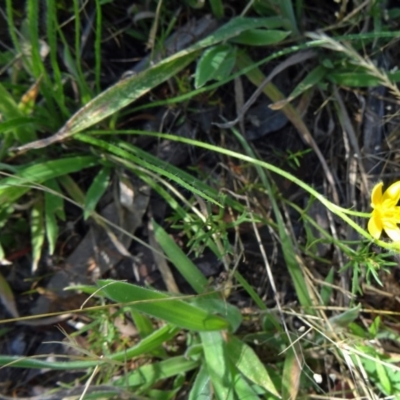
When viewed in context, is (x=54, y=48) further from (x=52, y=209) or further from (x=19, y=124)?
(x=52, y=209)

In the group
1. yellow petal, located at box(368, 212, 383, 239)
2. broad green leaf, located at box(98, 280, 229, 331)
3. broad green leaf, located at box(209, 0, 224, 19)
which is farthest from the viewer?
broad green leaf, located at box(209, 0, 224, 19)

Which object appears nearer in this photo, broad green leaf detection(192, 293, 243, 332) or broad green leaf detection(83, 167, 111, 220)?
broad green leaf detection(192, 293, 243, 332)

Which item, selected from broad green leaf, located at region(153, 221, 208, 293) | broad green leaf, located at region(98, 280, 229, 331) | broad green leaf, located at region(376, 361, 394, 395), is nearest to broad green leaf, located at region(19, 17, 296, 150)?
broad green leaf, located at region(153, 221, 208, 293)

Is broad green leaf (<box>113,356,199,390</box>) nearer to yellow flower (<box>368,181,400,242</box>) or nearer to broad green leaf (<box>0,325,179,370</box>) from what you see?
broad green leaf (<box>0,325,179,370</box>)

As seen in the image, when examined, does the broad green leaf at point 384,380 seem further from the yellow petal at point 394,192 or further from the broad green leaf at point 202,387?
the yellow petal at point 394,192

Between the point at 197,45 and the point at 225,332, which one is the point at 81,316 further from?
the point at 197,45

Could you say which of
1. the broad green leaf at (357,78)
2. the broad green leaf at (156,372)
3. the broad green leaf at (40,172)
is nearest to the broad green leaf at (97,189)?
the broad green leaf at (40,172)

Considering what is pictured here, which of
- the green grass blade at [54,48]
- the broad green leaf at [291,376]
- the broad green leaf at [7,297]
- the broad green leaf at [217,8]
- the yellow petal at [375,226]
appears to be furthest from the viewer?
the broad green leaf at [7,297]
